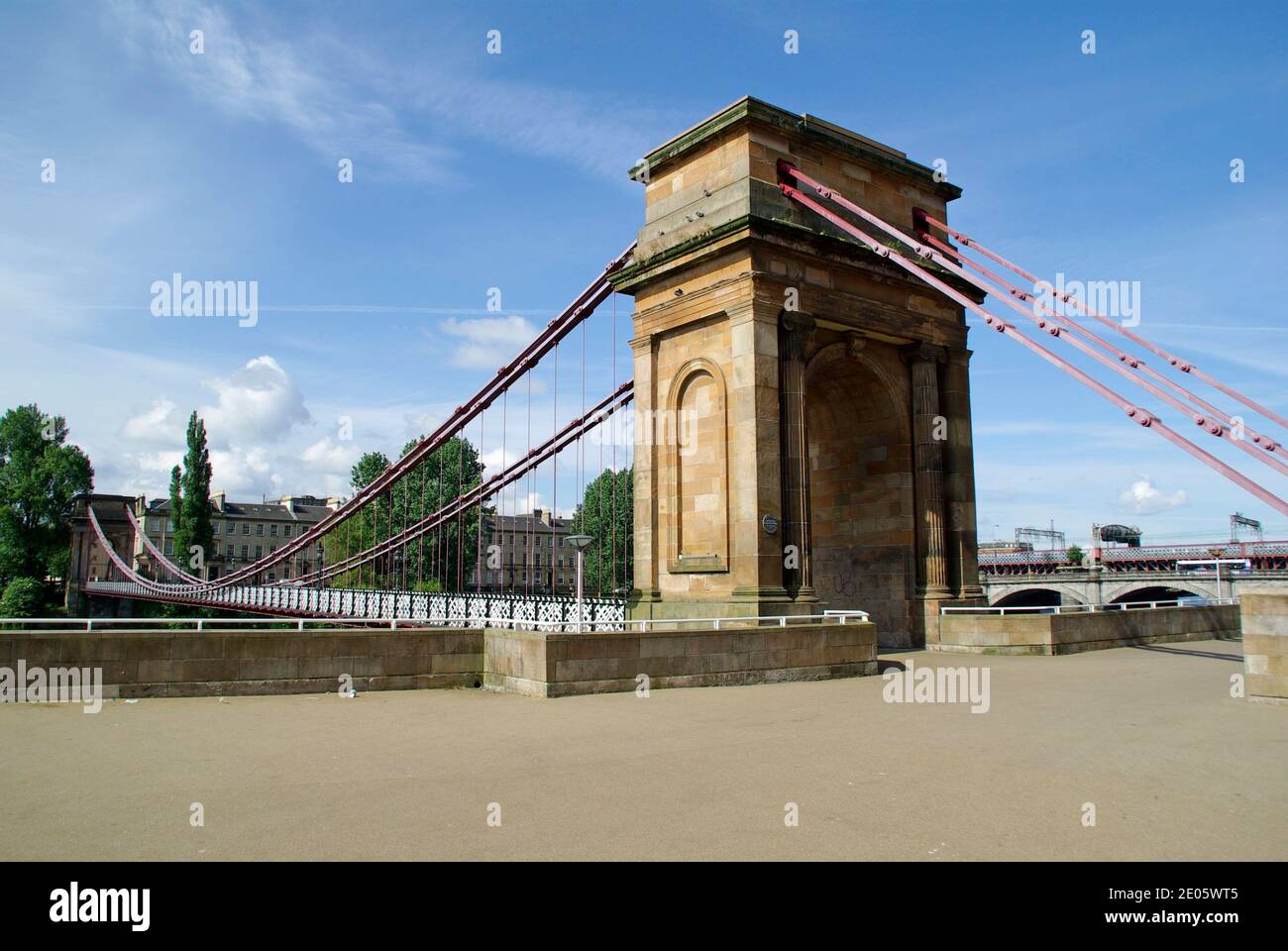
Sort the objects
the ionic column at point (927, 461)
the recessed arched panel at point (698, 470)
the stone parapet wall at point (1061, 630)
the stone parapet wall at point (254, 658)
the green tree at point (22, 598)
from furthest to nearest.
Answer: the green tree at point (22, 598) → the ionic column at point (927, 461) → the stone parapet wall at point (1061, 630) → the recessed arched panel at point (698, 470) → the stone parapet wall at point (254, 658)

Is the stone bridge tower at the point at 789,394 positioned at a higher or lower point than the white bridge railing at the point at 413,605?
higher

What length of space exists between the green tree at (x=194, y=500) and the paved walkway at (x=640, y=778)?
66.5 m

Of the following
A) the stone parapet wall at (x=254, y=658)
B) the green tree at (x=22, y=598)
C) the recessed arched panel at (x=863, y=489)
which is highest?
the recessed arched panel at (x=863, y=489)

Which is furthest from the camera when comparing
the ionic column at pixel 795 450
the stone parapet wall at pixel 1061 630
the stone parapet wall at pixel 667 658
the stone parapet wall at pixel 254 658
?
the stone parapet wall at pixel 1061 630

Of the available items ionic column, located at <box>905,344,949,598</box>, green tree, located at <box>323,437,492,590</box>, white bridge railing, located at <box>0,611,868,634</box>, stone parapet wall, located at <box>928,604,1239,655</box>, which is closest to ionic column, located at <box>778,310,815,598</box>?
white bridge railing, located at <box>0,611,868,634</box>

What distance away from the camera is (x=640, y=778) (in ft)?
24.6

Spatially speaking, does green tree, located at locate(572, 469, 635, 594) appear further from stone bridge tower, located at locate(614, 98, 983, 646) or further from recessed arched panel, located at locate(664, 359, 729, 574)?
recessed arched panel, located at locate(664, 359, 729, 574)

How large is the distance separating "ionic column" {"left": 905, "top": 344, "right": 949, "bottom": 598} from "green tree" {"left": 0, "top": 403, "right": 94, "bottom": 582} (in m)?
67.0

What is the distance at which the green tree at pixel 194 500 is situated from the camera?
233 feet

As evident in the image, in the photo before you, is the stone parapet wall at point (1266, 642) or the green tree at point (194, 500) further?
the green tree at point (194, 500)

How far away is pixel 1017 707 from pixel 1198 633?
595 inches

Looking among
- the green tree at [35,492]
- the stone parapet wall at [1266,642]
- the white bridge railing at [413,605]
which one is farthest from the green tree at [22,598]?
the stone parapet wall at [1266,642]

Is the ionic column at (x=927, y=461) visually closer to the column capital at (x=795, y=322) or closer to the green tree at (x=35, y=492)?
the column capital at (x=795, y=322)

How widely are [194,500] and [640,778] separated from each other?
73324mm
